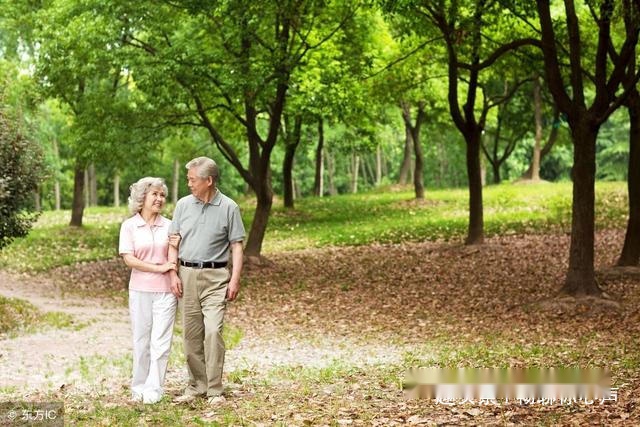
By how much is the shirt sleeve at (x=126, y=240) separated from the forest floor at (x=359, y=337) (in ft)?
4.96

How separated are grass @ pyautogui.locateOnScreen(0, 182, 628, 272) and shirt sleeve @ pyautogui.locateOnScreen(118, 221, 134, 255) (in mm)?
17651

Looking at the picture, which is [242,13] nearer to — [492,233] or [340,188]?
[492,233]

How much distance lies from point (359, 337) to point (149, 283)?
651cm

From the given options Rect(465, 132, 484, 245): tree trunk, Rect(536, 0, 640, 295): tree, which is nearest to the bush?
Rect(536, 0, 640, 295): tree

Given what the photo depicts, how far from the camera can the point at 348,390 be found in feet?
30.1

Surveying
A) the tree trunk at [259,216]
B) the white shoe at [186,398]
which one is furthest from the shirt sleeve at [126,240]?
the tree trunk at [259,216]

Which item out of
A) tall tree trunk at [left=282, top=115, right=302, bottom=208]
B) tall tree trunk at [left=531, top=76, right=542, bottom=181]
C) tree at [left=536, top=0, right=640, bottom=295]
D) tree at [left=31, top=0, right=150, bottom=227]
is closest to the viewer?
tree at [left=536, top=0, right=640, bottom=295]

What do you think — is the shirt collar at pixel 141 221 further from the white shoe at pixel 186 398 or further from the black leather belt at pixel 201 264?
the white shoe at pixel 186 398

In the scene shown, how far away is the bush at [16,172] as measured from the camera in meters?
16.2

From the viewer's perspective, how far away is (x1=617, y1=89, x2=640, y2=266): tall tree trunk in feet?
57.8

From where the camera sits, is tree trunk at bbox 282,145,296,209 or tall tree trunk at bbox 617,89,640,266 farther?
tree trunk at bbox 282,145,296,209

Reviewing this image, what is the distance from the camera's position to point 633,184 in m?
17.9

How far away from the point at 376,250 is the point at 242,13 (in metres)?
8.91

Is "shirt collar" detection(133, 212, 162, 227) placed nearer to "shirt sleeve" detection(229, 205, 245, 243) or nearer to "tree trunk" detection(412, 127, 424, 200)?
"shirt sleeve" detection(229, 205, 245, 243)
